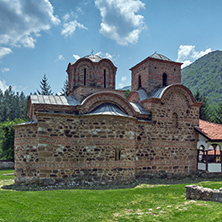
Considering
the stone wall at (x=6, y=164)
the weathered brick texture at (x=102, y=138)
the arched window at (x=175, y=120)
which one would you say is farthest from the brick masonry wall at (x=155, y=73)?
the stone wall at (x=6, y=164)

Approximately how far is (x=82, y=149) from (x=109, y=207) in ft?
15.3

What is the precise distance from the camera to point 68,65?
1512 cm

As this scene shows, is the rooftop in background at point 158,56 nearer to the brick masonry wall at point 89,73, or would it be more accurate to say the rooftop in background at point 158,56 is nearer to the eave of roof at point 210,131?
the brick masonry wall at point 89,73

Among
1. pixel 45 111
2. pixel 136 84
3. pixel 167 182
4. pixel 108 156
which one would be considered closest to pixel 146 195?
pixel 108 156

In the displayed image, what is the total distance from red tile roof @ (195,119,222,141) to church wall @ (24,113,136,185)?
5239mm

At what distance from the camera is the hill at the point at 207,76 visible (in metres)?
71.7

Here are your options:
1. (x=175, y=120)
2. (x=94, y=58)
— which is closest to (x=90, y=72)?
(x=94, y=58)

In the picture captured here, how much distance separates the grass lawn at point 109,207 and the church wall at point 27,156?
3.19 m

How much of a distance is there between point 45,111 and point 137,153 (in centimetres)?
529

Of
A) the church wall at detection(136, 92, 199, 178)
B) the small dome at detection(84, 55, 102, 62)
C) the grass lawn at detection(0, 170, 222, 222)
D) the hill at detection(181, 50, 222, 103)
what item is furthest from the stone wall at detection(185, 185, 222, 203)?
the hill at detection(181, 50, 222, 103)

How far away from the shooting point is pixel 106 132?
11297mm

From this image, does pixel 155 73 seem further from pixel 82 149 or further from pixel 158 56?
pixel 82 149

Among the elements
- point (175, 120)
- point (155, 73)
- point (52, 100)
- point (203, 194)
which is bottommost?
point (203, 194)

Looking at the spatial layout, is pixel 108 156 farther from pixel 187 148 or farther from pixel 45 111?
pixel 187 148
